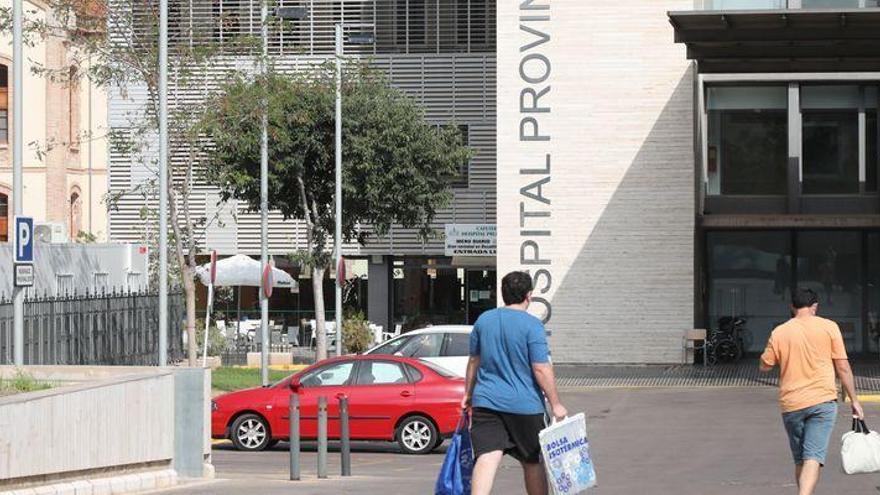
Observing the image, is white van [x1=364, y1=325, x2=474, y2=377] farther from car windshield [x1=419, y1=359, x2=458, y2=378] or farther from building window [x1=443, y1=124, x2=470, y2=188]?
building window [x1=443, y1=124, x2=470, y2=188]

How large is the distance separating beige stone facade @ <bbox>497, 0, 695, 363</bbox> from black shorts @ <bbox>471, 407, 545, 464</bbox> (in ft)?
96.0

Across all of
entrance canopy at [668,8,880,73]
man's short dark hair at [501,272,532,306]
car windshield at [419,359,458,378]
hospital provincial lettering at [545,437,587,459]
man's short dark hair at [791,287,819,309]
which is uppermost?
entrance canopy at [668,8,880,73]

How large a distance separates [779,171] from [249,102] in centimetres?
1480

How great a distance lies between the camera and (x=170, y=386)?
16875 mm

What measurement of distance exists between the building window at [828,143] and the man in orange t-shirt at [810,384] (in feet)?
93.1

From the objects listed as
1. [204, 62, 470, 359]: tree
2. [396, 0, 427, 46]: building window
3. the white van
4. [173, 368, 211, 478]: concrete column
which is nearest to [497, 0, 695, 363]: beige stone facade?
[204, 62, 470, 359]: tree

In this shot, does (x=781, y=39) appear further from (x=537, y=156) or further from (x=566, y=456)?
(x=566, y=456)

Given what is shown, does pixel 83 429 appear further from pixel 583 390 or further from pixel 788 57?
pixel 788 57

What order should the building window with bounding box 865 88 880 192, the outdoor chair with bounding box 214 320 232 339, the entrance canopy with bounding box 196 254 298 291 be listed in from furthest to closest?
the entrance canopy with bounding box 196 254 298 291, the outdoor chair with bounding box 214 320 232 339, the building window with bounding box 865 88 880 192

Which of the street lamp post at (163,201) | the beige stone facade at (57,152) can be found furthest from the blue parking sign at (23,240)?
the beige stone facade at (57,152)

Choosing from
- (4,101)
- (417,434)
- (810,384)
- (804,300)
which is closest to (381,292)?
(4,101)

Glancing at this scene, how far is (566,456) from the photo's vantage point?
10.8 metres

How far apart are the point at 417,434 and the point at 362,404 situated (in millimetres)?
844

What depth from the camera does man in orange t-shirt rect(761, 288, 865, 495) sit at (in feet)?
42.0
